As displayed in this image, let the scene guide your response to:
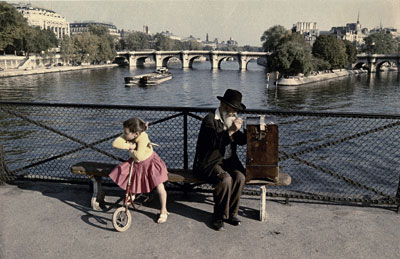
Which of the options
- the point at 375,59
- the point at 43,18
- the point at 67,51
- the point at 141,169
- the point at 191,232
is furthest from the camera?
the point at 43,18

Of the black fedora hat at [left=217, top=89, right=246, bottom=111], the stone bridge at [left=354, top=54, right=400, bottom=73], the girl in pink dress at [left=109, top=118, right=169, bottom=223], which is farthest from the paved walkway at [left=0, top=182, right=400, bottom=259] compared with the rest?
the stone bridge at [left=354, top=54, right=400, bottom=73]

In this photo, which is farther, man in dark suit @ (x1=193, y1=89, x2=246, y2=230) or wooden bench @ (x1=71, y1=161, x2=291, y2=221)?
wooden bench @ (x1=71, y1=161, x2=291, y2=221)

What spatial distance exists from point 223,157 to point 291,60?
197 ft

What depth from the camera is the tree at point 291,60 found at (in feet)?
201

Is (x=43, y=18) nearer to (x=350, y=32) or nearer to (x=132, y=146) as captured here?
(x=350, y=32)

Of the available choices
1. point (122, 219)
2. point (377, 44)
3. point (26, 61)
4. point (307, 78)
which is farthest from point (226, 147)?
point (377, 44)

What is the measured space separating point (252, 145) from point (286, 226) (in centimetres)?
107

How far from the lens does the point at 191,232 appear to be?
14.1 feet

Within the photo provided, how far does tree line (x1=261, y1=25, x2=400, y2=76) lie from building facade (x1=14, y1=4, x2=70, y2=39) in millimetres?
95085

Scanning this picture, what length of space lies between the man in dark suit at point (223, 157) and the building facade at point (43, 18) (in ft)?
504

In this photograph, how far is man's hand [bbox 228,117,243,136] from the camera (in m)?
4.32

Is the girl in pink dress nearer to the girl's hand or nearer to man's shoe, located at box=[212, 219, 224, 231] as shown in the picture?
the girl's hand

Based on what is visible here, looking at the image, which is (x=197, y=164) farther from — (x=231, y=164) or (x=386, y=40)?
(x=386, y=40)

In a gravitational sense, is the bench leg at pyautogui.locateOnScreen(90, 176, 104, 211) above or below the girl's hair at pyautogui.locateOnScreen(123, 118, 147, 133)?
below
